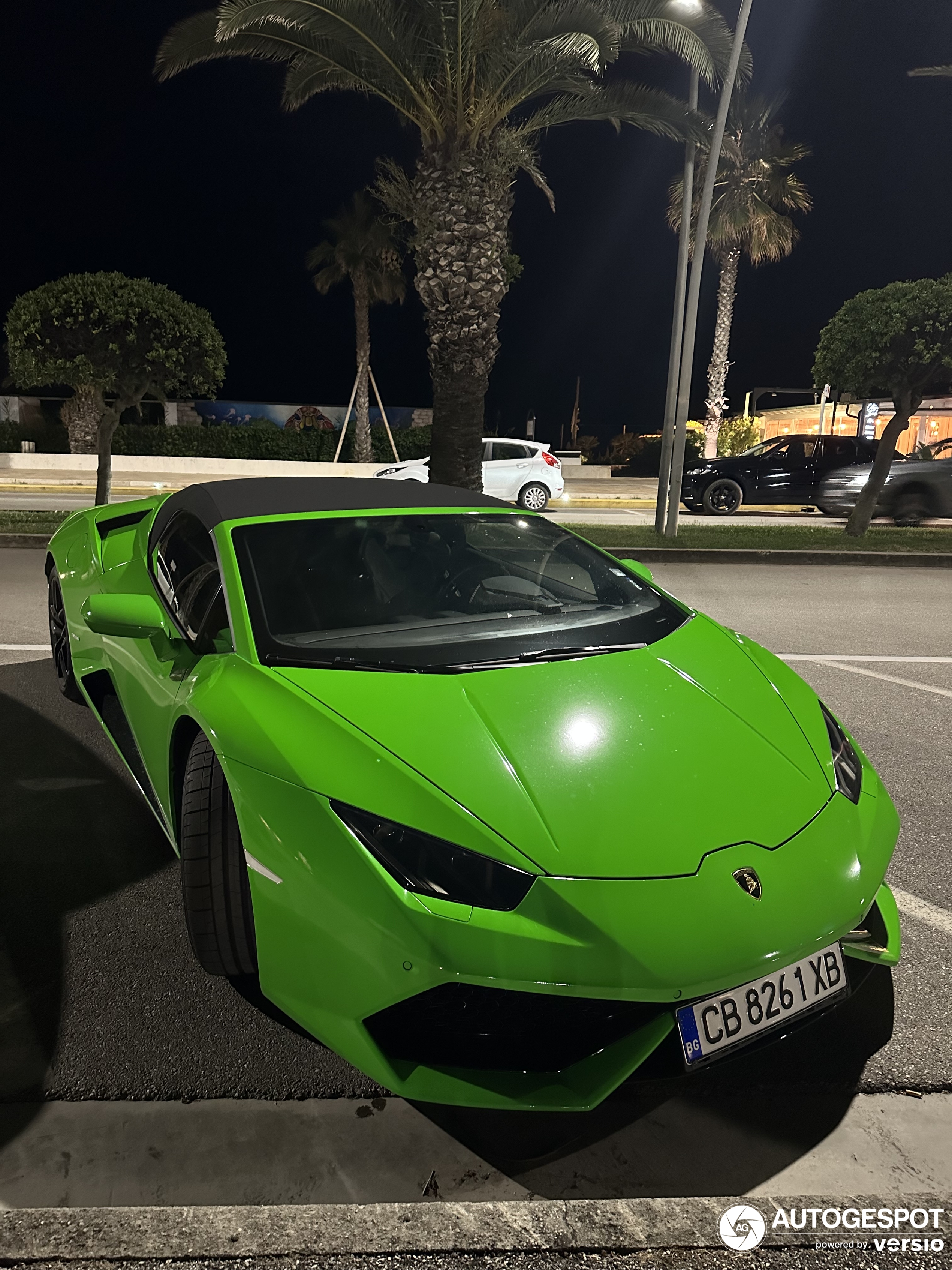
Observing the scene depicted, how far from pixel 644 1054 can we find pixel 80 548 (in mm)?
3583

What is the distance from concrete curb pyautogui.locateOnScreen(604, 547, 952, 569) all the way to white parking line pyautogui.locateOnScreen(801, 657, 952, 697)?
16.8ft

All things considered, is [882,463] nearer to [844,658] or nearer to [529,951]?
[844,658]

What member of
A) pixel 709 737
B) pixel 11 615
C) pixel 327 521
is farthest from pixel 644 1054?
pixel 11 615

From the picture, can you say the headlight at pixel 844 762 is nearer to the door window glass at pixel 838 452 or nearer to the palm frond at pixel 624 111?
the palm frond at pixel 624 111

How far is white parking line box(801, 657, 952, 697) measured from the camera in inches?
207

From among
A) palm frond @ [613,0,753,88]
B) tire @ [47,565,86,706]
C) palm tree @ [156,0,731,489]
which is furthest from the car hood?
palm frond @ [613,0,753,88]

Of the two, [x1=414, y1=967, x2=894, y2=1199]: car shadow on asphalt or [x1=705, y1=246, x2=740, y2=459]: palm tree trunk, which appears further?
[x1=705, y1=246, x2=740, y2=459]: palm tree trunk

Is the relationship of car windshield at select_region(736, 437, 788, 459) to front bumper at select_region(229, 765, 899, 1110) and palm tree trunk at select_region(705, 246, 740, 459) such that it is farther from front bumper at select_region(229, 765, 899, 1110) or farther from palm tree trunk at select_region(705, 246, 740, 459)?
front bumper at select_region(229, 765, 899, 1110)

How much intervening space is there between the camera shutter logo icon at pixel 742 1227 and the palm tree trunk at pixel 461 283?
31.1 feet

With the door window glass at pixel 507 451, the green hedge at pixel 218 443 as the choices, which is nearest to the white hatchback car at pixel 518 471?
the door window glass at pixel 507 451

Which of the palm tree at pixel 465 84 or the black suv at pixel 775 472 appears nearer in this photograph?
the palm tree at pixel 465 84

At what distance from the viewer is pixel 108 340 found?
13.1 meters

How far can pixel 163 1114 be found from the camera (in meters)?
1.89

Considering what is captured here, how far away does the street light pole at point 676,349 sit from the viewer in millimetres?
12695
